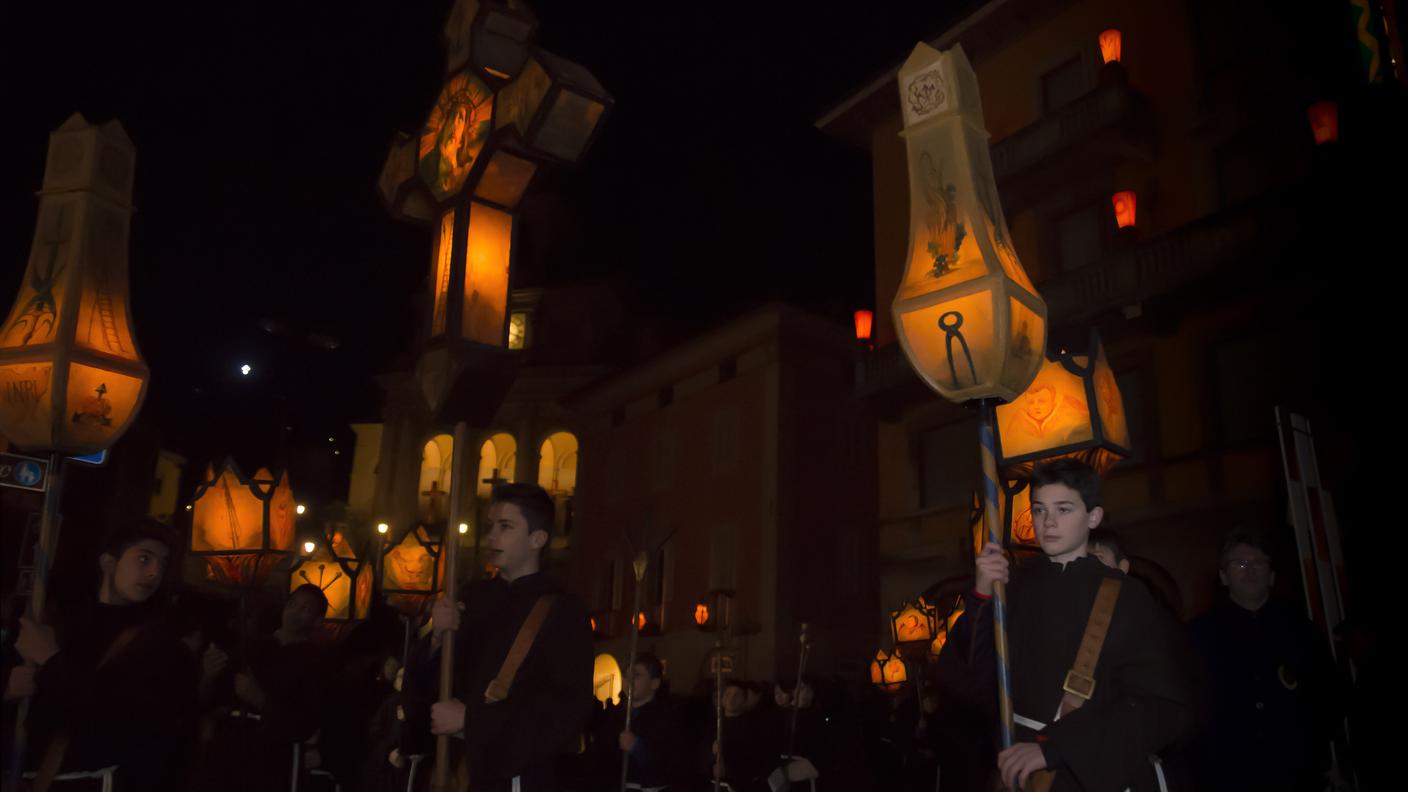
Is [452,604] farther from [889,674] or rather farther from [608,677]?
[608,677]

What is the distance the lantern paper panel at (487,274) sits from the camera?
5090mm

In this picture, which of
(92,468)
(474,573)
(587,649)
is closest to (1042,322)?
(587,649)

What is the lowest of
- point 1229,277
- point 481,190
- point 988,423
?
point 988,423

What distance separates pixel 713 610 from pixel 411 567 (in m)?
13.2

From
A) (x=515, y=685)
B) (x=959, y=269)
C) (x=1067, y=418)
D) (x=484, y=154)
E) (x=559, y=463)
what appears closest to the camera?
(x=515, y=685)

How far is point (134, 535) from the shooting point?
5.41m

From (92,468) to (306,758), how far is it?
15591 mm

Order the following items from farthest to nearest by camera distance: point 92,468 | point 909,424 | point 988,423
A: point 92,468 → point 909,424 → point 988,423

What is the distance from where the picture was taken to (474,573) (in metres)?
33.6

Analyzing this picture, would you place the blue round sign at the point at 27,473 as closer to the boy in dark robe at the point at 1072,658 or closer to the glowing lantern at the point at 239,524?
the glowing lantern at the point at 239,524

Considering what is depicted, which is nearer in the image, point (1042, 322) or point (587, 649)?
point (587, 649)

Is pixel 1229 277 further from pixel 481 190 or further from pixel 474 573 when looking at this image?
pixel 474 573

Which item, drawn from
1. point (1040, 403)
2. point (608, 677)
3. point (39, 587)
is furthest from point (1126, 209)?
point (608, 677)

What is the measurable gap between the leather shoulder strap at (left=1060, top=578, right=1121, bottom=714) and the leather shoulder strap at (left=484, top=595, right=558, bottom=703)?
2.11 m
